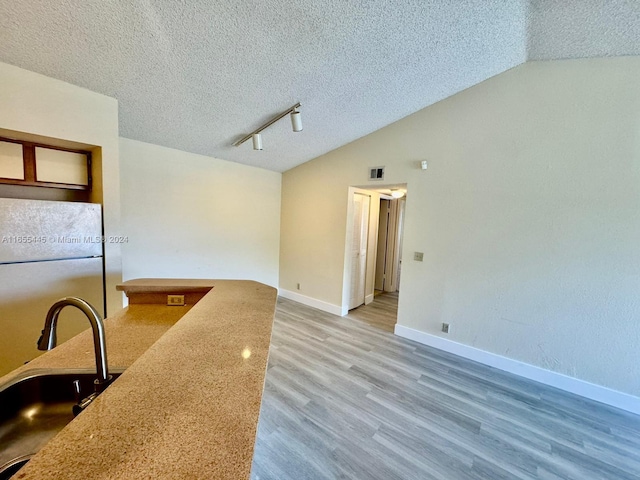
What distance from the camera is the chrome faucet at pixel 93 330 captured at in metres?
0.80

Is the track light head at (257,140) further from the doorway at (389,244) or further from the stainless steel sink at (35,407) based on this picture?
the doorway at (389,244)

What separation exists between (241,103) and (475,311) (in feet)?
11.0

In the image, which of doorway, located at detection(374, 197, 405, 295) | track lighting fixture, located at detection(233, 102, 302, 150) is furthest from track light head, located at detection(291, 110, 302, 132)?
doorway, located at detection(374, 197, 405, 295)

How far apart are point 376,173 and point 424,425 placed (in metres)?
2.84

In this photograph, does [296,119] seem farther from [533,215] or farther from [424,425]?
[424,425]

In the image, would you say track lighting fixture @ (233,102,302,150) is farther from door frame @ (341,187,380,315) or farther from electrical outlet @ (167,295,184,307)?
electrical outlet @ (167,295,184,307)

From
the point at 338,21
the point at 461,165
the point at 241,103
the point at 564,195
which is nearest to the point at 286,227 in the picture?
the point at 241,103

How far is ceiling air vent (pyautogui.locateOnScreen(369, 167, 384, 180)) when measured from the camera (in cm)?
350

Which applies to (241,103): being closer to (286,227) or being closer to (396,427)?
(286,227)

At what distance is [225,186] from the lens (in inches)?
158

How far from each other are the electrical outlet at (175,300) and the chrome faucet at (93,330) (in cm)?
91

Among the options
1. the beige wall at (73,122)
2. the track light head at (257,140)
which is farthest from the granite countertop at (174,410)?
the track light head at (257,140)

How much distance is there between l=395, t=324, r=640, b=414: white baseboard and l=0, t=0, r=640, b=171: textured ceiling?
9.41 ft

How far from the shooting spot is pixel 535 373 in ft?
8.30
